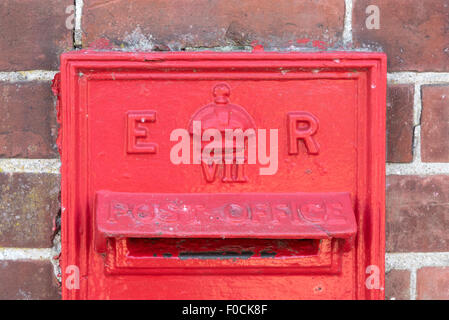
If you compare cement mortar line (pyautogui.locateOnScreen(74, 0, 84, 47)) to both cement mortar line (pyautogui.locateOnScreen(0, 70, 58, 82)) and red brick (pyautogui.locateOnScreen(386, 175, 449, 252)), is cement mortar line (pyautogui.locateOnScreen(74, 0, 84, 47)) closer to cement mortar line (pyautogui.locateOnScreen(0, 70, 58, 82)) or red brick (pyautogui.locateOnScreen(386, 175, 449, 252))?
cement mortar line (pyautogui.locateOnScreen(0, 70, 58, 82))

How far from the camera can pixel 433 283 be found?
63cm

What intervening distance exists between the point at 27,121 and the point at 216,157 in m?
0.29

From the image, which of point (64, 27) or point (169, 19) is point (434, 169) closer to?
point (169, 19)

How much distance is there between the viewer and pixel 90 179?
1.87 ft

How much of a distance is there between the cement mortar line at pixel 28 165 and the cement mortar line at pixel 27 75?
12 centimetres

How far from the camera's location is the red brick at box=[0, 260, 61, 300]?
629 mm

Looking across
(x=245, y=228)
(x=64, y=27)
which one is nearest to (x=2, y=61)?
(x=64, y=27)

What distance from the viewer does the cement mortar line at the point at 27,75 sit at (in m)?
0.61

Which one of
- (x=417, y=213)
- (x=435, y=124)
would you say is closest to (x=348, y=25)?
(x=435, y=124)

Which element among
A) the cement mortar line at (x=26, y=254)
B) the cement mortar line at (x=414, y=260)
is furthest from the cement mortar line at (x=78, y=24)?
the cement mortar line at (x=414, y=260)

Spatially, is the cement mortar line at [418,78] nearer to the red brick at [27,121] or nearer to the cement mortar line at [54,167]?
the cement mortar line at [54,167]

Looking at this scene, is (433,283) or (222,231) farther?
(433,283)

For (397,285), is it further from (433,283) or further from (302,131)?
(302,131)

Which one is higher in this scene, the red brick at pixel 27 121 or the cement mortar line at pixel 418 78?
the cement mortar line at pixel 418 78
